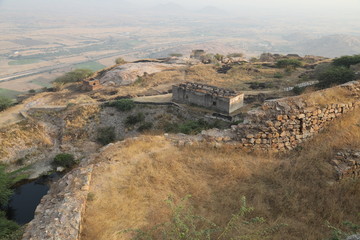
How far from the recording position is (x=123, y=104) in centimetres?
3206

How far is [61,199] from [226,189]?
189 inches

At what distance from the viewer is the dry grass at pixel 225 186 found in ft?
22.3

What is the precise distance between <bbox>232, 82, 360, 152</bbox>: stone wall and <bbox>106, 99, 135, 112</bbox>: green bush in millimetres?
22963

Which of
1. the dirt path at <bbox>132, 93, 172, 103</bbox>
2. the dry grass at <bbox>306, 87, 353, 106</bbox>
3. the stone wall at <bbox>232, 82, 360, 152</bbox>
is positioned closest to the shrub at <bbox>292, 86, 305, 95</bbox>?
the dirt path at <bbox>132, 93, 172, 103</bbox>

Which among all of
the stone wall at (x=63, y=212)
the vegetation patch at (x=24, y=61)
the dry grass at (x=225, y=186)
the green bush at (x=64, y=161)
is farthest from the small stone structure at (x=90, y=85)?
the vegetation patch at (x=24, y=61)

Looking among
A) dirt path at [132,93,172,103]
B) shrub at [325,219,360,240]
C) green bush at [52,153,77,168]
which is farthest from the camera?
dirt path at [132,93,172,103]

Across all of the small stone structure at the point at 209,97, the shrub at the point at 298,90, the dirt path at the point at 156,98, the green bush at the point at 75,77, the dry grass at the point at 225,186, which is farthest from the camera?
the green bush at the point at 75,77

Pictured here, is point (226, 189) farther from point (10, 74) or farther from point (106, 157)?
point (10, 74)

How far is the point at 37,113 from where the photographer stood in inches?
1244

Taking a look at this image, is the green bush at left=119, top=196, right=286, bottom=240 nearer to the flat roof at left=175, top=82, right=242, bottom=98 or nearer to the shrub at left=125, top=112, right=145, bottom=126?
the flat roof at left=175, top=82, right=242, bottom=98

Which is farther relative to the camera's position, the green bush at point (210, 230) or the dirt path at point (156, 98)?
the dirt path at point (156, 98)

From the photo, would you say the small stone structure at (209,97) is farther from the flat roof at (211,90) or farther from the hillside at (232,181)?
the hillside at (232,181)

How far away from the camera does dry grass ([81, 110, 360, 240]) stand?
6785mm

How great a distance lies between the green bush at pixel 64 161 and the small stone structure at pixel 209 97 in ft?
45.7
